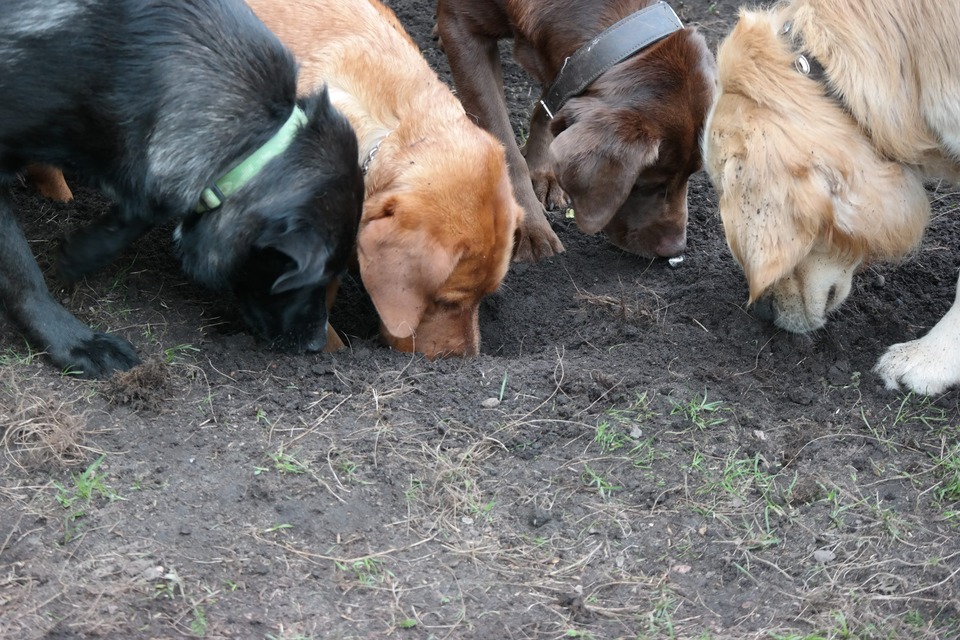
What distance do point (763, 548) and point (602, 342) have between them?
147cm

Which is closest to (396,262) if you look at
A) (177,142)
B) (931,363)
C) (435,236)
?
(435,236)

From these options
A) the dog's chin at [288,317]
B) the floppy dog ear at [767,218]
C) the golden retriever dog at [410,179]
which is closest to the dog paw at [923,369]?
the floppy dog ear at [767,218]

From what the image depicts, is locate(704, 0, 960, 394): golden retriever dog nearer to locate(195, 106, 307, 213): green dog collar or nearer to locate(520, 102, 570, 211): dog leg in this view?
locate(195, 106, 307, 213): green dog collar

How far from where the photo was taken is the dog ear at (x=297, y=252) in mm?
3965

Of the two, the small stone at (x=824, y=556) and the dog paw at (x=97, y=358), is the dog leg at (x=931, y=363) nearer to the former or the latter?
the small stone at (x=824, y=556)

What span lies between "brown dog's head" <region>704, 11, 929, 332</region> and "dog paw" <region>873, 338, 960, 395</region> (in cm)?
47

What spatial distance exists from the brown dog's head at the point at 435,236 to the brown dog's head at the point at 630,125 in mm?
546

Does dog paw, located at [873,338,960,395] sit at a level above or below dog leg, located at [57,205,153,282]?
below

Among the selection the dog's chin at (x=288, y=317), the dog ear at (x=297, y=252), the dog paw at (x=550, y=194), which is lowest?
the dog paw at (x=550, y=194)

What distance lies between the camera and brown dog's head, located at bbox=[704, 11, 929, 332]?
3961 millimetres

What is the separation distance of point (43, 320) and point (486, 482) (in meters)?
1.98

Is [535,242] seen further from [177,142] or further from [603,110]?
[177,142]

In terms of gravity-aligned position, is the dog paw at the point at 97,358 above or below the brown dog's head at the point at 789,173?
below

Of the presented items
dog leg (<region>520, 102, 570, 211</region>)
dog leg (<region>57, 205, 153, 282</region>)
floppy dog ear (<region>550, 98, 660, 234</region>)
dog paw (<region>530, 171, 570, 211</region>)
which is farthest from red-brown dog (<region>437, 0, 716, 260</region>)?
dog leg (<region>57, 205, 153, 282</region>)
